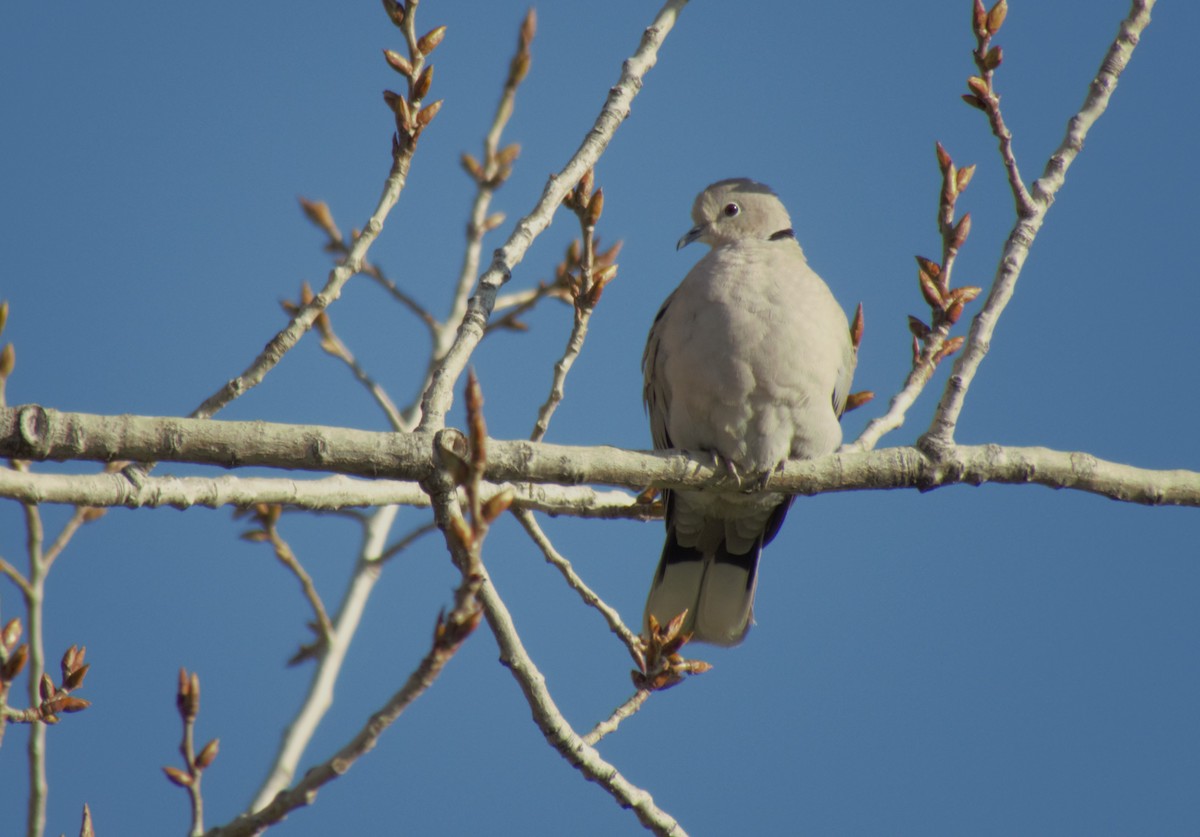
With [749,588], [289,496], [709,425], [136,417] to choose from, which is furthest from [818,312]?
[136,417]

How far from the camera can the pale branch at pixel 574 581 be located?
4.14 meters

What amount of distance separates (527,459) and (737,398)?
1749mm

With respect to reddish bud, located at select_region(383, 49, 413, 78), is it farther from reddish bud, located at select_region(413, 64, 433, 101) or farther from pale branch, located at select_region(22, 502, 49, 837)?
pale branch, located at select_region(22, 502, 49, 837)

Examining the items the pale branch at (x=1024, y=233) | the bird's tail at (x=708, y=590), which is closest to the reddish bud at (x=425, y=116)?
the pale branch at (x=1024, y=233)

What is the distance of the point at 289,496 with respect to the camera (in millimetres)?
3932

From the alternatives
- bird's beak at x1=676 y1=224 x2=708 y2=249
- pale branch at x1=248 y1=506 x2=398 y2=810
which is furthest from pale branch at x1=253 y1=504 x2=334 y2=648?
bird's beak at x1=676 y1=224 x2=708 y2=249

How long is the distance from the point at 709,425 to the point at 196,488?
6.62 ft

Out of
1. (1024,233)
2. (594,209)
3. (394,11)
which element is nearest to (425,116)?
(394,11)

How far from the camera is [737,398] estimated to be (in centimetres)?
475

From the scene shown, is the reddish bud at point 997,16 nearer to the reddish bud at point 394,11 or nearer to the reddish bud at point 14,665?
the reddish bud at point 394,11

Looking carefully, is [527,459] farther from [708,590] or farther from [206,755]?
[708,590]

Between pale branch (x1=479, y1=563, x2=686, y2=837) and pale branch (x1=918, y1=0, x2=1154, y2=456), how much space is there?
1340 millimetres

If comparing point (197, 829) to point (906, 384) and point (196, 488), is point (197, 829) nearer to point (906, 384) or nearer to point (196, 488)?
point (196, 488)

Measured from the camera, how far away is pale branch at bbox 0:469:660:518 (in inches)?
130
